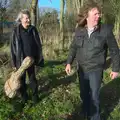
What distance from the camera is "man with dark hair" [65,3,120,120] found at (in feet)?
19.0

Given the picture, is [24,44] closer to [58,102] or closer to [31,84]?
[31,84]

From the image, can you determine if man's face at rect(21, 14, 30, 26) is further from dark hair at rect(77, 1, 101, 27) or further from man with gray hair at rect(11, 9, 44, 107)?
dark hair at rect(77, 1, 101, 27)

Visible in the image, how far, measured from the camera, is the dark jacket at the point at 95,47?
5.78 m

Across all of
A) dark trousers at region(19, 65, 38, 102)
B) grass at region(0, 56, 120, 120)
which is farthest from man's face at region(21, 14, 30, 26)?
grass at region(0, 56, 120, 120)

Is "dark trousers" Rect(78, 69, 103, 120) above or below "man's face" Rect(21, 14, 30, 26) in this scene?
below

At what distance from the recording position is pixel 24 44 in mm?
6969

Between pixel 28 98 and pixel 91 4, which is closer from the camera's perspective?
pixel 91 4

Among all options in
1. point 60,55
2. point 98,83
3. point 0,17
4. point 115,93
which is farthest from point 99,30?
point 0,17

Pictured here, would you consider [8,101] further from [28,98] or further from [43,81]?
[43,81]

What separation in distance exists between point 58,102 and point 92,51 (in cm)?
196

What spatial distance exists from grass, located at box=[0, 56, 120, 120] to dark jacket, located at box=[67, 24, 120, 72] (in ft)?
3.65

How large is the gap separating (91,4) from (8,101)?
250 centimetres

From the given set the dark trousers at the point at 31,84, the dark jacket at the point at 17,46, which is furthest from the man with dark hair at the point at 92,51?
the dark trousers at the point at 31,84

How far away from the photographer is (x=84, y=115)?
21.6ft
